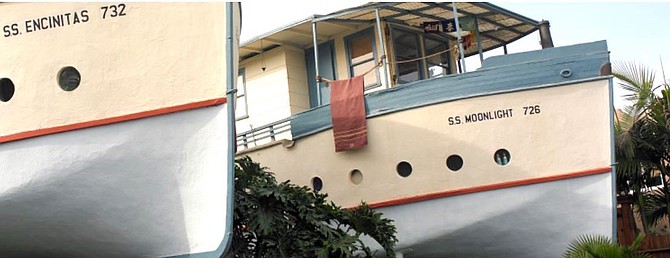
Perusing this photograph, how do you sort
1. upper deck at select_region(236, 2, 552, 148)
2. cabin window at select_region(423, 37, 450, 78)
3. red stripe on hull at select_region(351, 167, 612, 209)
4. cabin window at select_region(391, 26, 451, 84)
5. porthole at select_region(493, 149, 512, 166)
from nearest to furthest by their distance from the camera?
red stripe on hull at select_region(351, 167, 612, 209)
porthole at select_region(493, 149, 512, 166)
upper deck at select_region(236, 2, 552, 148)
cabin window at select_region(391, 26, 451, 84)
cabin window at select_region(423, 37, 450, 78)

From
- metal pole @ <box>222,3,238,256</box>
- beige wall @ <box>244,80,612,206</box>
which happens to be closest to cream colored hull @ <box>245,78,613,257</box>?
beige wall @ <box>244,80,612,206</box>

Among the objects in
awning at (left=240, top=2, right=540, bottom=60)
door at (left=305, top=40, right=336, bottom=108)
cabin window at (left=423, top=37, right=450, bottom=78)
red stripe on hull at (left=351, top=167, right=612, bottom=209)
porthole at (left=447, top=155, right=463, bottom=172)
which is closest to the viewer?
red stripe on hull at (left=351, top=167, right=612, bottom=209)

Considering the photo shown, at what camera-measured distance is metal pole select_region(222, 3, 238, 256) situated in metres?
8.13

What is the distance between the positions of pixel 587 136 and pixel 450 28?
371 centimetres

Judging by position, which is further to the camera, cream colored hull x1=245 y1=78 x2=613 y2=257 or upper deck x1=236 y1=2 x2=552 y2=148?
upper deck x1=236 y1=2 x2=552 y2=148

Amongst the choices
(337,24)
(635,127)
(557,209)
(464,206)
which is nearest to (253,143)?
(337,24)

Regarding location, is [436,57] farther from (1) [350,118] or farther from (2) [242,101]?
(2) [242,101]

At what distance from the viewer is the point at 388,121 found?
40.0 feet

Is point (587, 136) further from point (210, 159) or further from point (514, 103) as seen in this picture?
point (210, 159)

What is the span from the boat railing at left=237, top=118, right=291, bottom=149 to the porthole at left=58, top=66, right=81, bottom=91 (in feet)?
16.3

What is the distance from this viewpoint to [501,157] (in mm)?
11734

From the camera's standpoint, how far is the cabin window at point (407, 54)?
14305mm

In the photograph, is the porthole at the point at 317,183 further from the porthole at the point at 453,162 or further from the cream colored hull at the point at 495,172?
the porthole at the point at 453,162

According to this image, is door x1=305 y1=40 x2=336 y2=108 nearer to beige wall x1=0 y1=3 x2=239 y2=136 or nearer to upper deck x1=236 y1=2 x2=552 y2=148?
upper deck x1=236 y1=2 x2=552 y2=148
